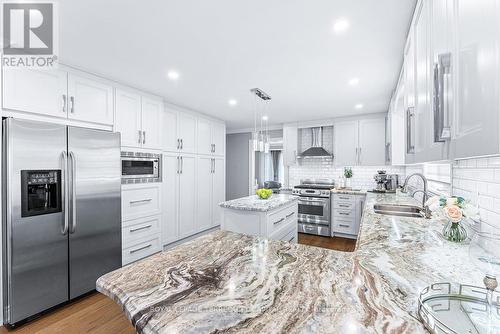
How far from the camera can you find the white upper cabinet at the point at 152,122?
3141 millimetres

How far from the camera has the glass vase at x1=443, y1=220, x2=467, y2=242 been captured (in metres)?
1.25

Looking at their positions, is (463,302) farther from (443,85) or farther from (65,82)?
(65,82)

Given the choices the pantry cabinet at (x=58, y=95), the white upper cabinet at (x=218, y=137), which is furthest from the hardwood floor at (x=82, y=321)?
the white upper cabinet at (x=218, y=137)

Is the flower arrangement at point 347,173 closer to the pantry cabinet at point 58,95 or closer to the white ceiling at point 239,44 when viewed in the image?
the white ceiling at point 239,44

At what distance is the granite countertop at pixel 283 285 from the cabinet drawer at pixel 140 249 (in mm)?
2077

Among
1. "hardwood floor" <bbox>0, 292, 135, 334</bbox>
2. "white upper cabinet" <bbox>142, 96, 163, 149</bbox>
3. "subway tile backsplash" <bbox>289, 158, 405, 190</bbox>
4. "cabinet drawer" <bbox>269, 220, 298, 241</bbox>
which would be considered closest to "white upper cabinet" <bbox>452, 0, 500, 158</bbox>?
"cabinet drawer" <bbox>269, 220, 298, 241</bbox>

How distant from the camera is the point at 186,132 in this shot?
4.08m

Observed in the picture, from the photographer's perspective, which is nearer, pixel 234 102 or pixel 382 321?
pixel 382 321

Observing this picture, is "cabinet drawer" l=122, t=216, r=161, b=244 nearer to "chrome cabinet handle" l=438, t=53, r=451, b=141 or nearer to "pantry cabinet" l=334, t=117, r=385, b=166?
"chrome cabinet handle" l=438, t=53, r=451, b=141

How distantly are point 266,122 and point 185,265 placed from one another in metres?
4.57

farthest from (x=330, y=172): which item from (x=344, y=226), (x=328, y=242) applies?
(x=328, y=242)

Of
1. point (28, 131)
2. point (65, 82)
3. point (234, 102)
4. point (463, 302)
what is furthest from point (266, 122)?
point (463, 302)

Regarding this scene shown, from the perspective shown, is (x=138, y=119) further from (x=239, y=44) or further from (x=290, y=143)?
(x=290, y=143)

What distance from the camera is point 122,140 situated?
9.31 feet
